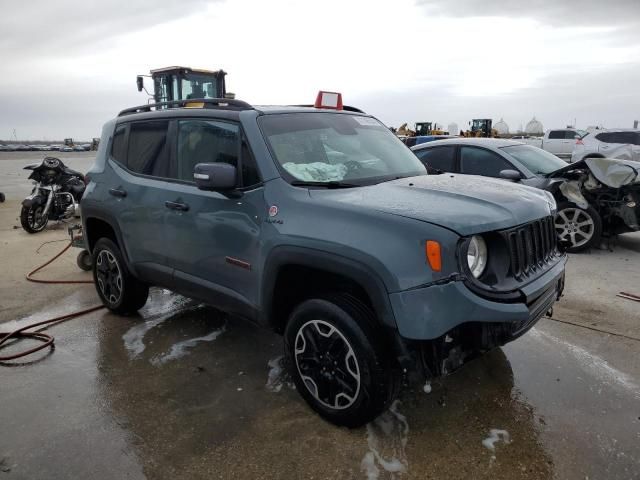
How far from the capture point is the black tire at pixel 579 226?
685 centimetres

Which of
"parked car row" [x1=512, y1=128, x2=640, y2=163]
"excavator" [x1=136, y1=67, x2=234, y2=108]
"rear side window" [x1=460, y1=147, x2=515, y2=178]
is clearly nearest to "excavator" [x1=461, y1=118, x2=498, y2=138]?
"parked car row" [x1=512, y1=128, x2=640, y2=163]

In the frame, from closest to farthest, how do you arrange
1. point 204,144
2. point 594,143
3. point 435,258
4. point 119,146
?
point 435,258 → point 204,144 → point 119,146 → point 594,143

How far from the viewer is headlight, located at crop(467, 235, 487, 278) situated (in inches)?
103

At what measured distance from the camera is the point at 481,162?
7.34 meters

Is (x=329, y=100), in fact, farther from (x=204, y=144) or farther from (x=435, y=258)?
(x=435, y=258)

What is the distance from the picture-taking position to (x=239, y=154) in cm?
339

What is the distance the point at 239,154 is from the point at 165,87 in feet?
42.0

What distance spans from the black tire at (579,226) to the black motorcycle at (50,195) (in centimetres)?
852

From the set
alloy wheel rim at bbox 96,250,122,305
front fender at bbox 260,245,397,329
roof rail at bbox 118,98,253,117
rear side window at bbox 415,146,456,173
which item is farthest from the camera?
rear side window at bbox 415,146,456,173

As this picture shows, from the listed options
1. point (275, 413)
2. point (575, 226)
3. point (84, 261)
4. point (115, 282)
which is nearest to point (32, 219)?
point (84, 261)

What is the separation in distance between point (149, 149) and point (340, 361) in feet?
8.44

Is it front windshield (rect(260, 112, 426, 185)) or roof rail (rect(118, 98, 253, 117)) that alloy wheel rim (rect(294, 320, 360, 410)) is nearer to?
front windshield (rect(260, 112, 426, 185))

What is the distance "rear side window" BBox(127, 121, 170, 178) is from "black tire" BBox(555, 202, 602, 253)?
5553 mm

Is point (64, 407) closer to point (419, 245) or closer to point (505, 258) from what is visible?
point (419, 245)
